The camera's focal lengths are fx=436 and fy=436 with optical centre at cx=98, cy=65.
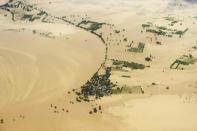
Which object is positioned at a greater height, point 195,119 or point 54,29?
point 54,29

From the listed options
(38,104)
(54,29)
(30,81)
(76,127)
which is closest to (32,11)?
(54,29)

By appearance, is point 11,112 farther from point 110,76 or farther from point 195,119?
point 195,119

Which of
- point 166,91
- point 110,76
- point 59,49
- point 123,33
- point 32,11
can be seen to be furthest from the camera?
point 32,11

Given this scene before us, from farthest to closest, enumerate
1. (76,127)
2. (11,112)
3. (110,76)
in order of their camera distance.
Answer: (110,76) < (11,112) < (76,127)

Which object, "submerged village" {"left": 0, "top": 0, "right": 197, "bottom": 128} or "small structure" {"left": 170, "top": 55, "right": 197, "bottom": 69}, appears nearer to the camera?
"submerged village" {"left": 0, "top": 0, "right": 197, "bottom": 128}

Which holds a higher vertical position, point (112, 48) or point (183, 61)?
point (112, 48)

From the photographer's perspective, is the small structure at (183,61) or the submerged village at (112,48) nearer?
the submerged village at (112,48)

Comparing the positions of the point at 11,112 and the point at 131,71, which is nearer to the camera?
the point at 11,112

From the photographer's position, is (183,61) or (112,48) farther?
(112,48)
